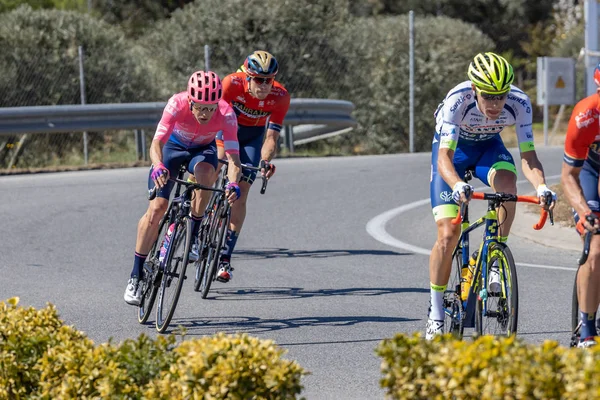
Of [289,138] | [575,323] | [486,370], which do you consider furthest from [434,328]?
[289,138]

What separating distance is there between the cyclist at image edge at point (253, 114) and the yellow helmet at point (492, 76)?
3196mm

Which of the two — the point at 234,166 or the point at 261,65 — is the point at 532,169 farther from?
the point at 261,65

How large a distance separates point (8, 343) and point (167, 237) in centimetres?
323

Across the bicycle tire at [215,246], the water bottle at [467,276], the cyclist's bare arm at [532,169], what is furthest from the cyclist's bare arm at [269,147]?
the cyclist's bare arm at [532,169]

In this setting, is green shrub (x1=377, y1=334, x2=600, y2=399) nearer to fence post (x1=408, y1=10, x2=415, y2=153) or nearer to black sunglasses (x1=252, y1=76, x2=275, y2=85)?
black sunglasses (x1=252, y1=76, x2=275, y2=85)

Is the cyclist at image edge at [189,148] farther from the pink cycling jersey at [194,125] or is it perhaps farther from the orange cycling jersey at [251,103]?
the orange cycling jersey at [251,103]

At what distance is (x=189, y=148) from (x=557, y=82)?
14181 mm

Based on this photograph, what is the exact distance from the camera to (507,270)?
254 inches

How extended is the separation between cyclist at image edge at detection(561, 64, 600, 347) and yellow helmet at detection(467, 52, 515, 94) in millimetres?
474

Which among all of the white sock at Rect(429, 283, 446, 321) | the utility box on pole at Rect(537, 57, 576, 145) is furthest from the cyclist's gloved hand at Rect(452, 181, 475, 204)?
the utility box on pole at Rect(537, 57, 576, 145)

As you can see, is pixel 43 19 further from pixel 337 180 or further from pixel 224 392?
pixel 224 392

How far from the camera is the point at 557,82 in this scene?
2167cm

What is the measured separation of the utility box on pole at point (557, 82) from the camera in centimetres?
2148

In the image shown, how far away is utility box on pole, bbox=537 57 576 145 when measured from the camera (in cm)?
2148
